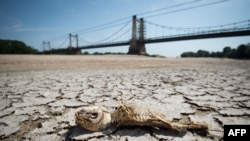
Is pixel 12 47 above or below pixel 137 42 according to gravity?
above

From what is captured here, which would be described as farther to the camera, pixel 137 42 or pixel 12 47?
pixel 12 47

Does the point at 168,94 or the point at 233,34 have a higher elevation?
the point at 233,34

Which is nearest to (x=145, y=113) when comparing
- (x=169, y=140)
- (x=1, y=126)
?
(x=169, y=140)

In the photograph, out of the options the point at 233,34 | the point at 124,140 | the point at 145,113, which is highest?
the point at 233,34

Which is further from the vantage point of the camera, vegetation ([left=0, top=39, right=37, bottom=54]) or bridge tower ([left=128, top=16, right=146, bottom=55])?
vegetation ([left=0, top=39, right=37, bottom=54])

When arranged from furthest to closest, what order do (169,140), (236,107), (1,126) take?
(236,107), (1,126), (169,140)

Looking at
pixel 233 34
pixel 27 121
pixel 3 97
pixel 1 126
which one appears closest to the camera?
pixel 1 126

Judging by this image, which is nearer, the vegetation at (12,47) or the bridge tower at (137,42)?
the bridge tower at (137,42)

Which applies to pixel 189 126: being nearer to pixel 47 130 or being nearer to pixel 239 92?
pixel 47 130
